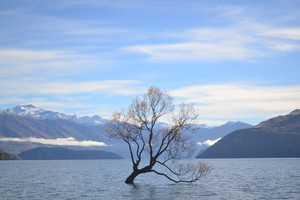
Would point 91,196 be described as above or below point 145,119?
below

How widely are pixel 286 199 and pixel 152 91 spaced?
29393 millimetres

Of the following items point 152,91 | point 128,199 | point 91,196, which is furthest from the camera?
point 152,91

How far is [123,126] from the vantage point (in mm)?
70188

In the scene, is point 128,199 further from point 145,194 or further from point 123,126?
point 123,126

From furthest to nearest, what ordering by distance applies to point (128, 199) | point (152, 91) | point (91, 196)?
point (152, 91) → point (91, 196) → point (128, 199)

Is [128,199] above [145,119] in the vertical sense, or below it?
below

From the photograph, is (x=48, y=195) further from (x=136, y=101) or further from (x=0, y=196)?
(x=136, y=101)

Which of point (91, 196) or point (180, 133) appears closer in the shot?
point (91, 196)

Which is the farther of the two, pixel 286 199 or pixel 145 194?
pixel 145 194

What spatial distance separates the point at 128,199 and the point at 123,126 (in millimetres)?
18106

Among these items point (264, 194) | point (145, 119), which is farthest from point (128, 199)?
point (264, 194)

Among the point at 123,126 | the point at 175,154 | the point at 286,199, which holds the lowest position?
the point at 286,199

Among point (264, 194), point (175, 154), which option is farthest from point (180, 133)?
point (264, 194)

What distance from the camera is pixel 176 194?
60906mm
